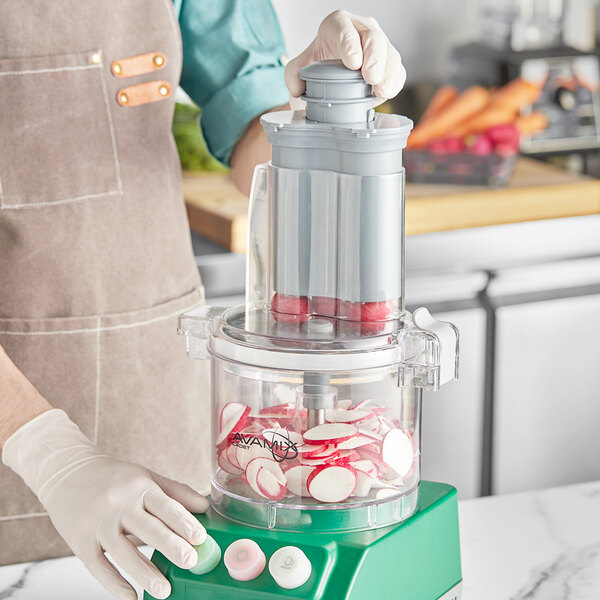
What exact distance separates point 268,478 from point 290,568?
0.25ft

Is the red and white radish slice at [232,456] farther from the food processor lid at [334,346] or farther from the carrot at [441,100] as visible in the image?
the carrot at [441,100]

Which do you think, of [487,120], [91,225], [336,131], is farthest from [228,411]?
[487,120]

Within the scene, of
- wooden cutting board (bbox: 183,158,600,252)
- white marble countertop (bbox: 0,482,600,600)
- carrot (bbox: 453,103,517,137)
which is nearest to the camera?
white marble countertop (bbox: 0,482,600,600)

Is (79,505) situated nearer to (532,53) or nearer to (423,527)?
(423,527)

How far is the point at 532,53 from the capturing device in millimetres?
2613

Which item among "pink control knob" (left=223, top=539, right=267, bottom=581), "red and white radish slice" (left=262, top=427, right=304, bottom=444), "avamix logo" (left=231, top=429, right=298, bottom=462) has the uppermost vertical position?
"red and white radish slice" (left=262, top=427, right=304, bottom=444)

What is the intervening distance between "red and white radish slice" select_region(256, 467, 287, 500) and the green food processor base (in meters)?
0.03

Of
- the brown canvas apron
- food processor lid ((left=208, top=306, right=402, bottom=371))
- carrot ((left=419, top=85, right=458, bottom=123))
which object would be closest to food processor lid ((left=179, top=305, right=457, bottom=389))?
food processor lid ((left=208, top=306, right=402, bottom=371))

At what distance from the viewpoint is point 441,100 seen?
264cm

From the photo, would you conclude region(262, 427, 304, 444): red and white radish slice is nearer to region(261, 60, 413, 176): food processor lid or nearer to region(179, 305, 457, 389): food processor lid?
region(179, 305, 457, 389): food processor lid

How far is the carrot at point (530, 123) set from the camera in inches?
99.6

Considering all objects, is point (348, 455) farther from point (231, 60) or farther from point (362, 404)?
point (231, 60)

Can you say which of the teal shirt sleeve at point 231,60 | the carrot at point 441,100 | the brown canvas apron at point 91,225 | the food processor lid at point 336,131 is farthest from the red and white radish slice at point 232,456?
the carrot at point 441,100

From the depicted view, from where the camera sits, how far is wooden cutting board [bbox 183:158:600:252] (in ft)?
7.02
